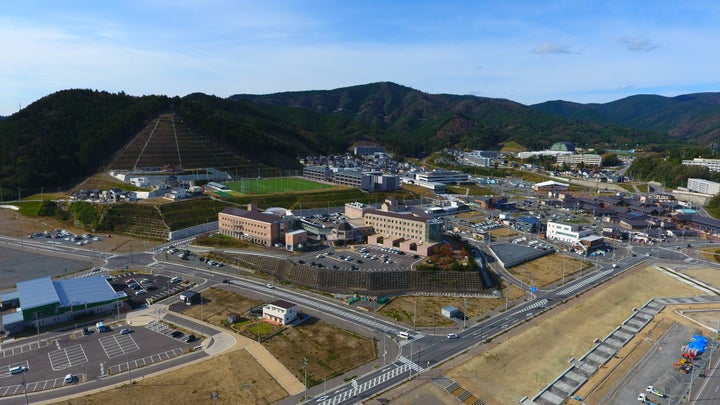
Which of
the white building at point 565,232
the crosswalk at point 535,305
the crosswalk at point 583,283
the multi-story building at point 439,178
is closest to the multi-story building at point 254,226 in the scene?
the crosswalk at point 535,305

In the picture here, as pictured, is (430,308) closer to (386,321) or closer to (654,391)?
(386,321)

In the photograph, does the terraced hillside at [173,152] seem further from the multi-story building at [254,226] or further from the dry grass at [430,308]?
the dry grass at [430,308]

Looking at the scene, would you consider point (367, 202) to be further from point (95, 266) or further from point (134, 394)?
point (134, 394)

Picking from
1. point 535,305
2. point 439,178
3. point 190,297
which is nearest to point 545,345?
point 535,305

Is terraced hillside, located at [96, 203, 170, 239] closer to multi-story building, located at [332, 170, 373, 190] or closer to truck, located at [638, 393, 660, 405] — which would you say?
multi-story building, located at [332, 170, 373, 190]

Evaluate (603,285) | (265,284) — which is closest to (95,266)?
(265,284)

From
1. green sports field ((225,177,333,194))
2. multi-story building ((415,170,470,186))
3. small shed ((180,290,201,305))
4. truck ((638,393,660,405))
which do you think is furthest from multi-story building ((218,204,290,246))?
multi-story building ((415,170,470,186))
